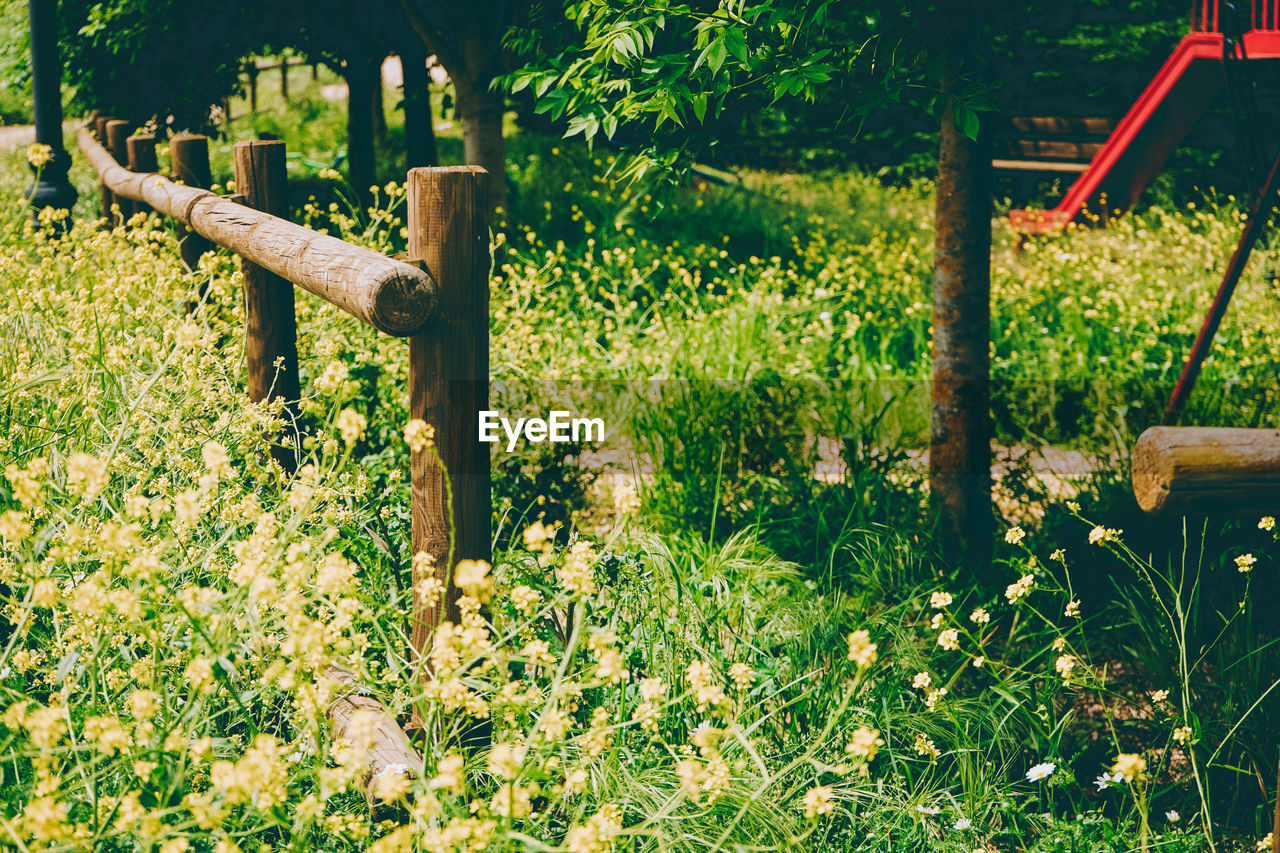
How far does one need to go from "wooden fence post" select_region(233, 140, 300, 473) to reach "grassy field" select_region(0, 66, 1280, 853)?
5.2 inches

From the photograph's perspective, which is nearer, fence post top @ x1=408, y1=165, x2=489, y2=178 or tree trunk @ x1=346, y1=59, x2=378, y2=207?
fence post top @ x1=408, y1=165, x2=489, y2=178

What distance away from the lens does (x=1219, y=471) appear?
5.45 ft

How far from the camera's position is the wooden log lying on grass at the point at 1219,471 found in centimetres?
166

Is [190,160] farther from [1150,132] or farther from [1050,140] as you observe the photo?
[1050,140]

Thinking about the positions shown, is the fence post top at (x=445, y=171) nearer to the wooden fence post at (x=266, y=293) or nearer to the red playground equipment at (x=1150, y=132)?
the wooden fence post at (x=266, y=293)

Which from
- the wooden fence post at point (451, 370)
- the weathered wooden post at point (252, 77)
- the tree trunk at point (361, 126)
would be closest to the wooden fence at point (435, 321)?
the wooden fence post at point (451, 370)

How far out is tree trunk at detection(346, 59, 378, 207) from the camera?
30.9ft

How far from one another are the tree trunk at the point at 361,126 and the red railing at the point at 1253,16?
6.55 m

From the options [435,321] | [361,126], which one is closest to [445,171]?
[435,321]

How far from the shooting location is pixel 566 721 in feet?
5.60

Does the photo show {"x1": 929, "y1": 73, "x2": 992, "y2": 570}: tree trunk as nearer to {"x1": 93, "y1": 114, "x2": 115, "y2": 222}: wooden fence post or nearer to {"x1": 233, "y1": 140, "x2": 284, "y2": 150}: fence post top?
{"x1": 233, "y1": 140, "x2": 284, "y2": 150}: fence post top

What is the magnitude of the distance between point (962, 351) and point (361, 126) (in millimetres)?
7436

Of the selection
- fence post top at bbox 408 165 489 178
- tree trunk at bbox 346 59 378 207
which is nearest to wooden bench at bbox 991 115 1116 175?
tree trunk at bbox 346 59 378 207

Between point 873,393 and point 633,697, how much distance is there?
2870 millimetres
